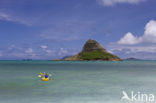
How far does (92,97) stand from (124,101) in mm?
3409

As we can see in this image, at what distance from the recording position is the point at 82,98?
17.4 m

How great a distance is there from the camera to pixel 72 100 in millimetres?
16609

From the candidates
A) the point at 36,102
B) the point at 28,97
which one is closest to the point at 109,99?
the point at 36,102

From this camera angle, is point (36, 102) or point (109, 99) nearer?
point (36, 102)

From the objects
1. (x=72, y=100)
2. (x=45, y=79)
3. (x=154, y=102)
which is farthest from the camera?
(x=45, y=79)

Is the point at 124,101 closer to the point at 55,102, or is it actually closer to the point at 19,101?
the point at 55,102

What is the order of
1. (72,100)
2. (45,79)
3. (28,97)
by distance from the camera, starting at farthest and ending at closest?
(45,79), (28,97), (72,100)

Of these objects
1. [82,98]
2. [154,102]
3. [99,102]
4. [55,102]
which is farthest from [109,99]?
[55,102]

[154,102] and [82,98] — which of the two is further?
[82,98]

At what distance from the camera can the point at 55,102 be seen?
15836 mm

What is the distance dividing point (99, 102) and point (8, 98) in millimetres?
9362

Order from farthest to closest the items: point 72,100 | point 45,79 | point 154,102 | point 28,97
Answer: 1. point 45,79
2. point 28,97
3. point 72,100
4. point 154,102

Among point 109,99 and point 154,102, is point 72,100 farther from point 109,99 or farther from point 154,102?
point 154,102

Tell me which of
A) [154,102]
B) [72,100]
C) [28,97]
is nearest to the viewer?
[154,102]
